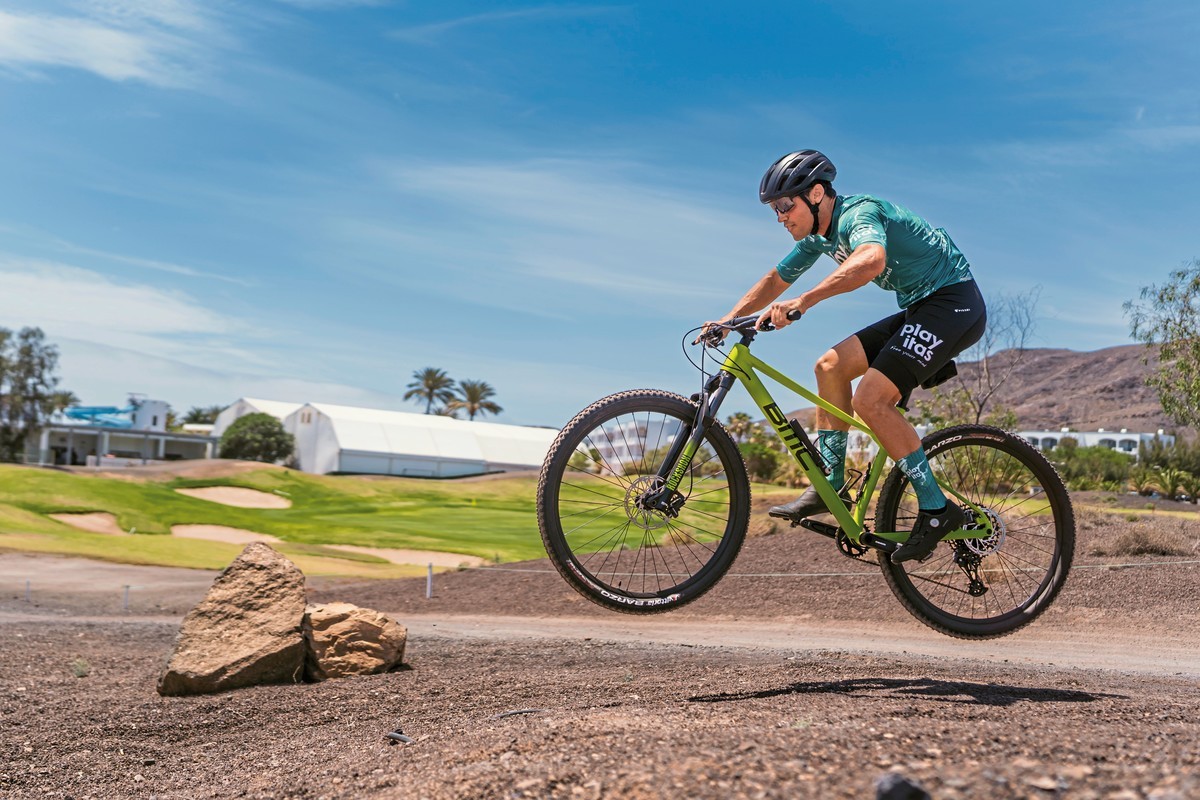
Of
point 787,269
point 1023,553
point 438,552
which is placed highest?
point 787,269

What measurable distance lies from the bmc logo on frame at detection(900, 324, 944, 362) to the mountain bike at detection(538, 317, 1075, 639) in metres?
0.49

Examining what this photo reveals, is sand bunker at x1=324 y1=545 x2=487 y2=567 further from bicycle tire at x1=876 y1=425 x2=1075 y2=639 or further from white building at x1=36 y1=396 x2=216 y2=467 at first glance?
white building at x1=36 y1=396 x2=216 y2=467

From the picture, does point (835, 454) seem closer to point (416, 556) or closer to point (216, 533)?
point (416, 556)

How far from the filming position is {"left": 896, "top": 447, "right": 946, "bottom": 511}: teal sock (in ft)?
18.5

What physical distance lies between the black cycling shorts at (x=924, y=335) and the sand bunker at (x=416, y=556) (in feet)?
73.6

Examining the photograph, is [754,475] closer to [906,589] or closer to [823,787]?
[906,589]

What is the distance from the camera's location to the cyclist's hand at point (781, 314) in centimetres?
517

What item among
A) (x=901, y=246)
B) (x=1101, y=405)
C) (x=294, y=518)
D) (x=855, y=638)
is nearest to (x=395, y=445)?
(x=294, y=518)

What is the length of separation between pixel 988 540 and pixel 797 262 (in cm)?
197

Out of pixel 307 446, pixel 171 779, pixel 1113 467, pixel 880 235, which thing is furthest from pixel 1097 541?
pixel 307 446

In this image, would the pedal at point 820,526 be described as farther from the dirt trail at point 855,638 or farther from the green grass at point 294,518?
the green grass at point 294,518

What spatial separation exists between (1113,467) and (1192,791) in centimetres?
4154

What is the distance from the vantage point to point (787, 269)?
598 centimetres

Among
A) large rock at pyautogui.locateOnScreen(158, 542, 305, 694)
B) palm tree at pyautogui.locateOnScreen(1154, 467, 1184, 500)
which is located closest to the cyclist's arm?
large rock at pyautogui.locateOnScreen(158, 542, 305, 694)
